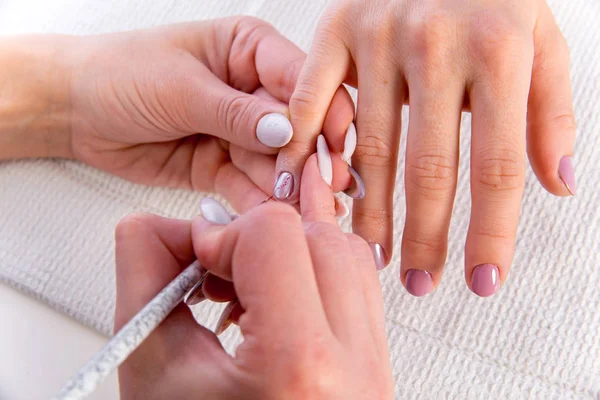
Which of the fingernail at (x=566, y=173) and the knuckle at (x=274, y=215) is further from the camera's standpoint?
the fingernail at (x=566, y=173)

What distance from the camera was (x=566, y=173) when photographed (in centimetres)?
68

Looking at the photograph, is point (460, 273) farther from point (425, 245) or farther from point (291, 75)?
point (291, 75)

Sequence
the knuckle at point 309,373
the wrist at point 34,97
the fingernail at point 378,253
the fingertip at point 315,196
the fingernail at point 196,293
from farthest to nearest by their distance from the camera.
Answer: the wrist at point 34,97, the fingernail at point 378,253, the fingertip at point 315,196, the fingernail at point 196,293, the knuckle at point 309,373

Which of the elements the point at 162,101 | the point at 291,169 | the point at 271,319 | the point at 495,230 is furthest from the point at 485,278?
the point at 162,101

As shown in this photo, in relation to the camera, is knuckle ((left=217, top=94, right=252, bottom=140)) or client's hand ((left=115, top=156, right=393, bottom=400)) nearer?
client's hand ((left=115, top=156, right=393, bottom=400))

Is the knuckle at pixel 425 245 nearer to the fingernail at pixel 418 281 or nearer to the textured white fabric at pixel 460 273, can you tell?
the fingernail at pixel 418 281

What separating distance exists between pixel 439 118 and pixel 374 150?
0.30ft

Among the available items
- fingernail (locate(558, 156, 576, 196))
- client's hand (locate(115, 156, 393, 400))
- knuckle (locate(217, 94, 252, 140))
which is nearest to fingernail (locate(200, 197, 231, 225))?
client's hand (locate(115, 156, 393, 400))

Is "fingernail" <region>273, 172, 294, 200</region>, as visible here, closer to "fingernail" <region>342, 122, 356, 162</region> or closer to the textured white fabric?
"fingernail" <region>342, 122, 356, 162</region>

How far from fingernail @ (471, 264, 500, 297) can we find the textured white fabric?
14cm

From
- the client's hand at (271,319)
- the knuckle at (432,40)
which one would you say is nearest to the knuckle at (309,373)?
the client's hand at (271,319)

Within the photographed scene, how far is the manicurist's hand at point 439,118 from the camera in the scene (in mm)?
649

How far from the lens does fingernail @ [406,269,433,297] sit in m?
0.68

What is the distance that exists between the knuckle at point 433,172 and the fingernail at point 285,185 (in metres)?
0.16
